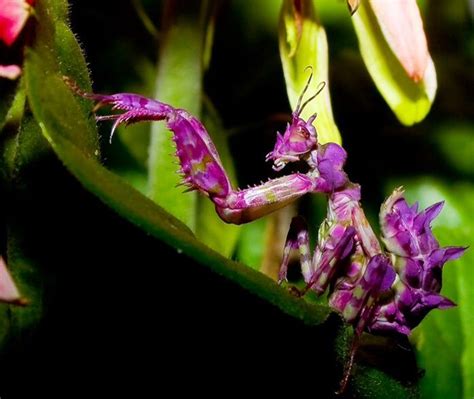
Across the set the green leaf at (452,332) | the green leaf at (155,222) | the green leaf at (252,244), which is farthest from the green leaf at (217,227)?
the green leaf at (155,222)

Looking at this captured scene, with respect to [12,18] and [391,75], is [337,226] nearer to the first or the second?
[391,75]

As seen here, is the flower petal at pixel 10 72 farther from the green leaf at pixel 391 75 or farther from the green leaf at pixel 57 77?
the green leaf at pixel 391 75

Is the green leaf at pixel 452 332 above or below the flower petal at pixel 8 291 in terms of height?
below

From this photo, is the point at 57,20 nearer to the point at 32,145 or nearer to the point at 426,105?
the point at 32,145

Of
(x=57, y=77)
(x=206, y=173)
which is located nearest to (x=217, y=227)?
(x=206, y=173)

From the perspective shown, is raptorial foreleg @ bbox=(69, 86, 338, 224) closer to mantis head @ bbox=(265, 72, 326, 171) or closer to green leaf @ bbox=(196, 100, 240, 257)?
mantis head @ bbox=(265, 72, 326, 171)

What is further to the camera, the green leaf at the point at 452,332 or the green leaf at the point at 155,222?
the green leaf at the point at 452,332
